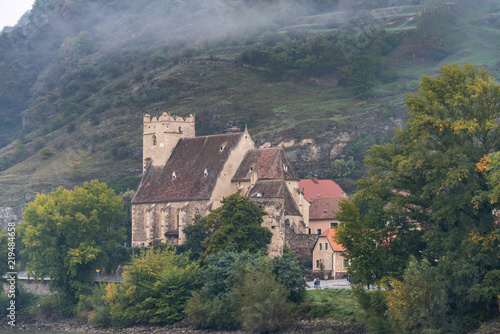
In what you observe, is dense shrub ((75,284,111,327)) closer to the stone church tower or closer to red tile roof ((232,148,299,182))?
red tile roof ((232,148,299,182))

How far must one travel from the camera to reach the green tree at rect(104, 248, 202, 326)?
210 feet

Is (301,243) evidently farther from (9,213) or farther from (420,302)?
(9,213)

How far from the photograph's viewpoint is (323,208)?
87625 millimetres

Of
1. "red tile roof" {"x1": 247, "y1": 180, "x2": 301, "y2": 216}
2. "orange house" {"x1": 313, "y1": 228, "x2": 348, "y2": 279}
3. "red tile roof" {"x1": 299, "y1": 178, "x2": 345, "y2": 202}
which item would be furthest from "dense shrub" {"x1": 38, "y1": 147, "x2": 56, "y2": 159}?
"orange house" {"x1": 313, "y1": 228, "x2": 348, "y2": 279}

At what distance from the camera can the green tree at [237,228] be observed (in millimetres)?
67062

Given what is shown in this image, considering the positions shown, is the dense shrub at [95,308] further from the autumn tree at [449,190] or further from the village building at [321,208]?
the autumn tree at [449,190]

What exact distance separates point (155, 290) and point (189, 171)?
21.5 m

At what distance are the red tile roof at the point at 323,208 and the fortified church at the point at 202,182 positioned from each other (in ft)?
19.7

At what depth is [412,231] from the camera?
5191 cm

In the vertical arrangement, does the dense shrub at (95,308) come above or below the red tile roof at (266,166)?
below

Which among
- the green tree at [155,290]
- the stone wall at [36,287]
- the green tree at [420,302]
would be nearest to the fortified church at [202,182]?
the green tree at [155,290]

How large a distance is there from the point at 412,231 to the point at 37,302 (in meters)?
39.4

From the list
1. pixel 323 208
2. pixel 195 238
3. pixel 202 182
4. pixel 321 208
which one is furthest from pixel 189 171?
pixel 323 208

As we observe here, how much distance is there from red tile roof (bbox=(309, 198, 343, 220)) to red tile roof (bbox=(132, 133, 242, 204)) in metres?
11.3
